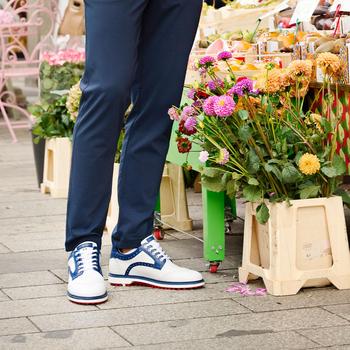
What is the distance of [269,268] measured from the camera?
12.2 ft

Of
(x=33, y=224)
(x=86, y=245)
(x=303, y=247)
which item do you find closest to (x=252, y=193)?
(x=303, y=247)

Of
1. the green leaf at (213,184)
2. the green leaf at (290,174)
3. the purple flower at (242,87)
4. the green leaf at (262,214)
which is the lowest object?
the green leaf at (262,214)

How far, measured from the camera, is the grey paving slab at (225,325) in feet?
10.6

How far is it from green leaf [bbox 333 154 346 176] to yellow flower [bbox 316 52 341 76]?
12.2 inches

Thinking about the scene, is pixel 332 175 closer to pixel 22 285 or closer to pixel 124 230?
pixel 124 230

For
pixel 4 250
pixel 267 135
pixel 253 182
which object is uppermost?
pixel 267 135

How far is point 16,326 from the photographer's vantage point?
3.35 metres

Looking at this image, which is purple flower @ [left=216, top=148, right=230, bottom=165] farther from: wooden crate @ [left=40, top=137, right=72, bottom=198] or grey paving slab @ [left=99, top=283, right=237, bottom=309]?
wooden crate @ [left=40, top=137, right=72, bottom=198]

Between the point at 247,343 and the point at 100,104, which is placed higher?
the point at 100,104

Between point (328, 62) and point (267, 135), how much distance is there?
1.11 ft

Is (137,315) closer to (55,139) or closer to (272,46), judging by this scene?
(272,46)

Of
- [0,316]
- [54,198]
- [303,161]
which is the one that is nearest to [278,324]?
[303,161]

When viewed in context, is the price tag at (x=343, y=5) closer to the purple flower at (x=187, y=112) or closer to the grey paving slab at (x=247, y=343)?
the purple flower at (x=187, y=112)

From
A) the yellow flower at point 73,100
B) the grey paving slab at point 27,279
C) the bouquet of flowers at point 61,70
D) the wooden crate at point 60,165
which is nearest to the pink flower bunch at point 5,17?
the bouquet of flowers at point 61,70
